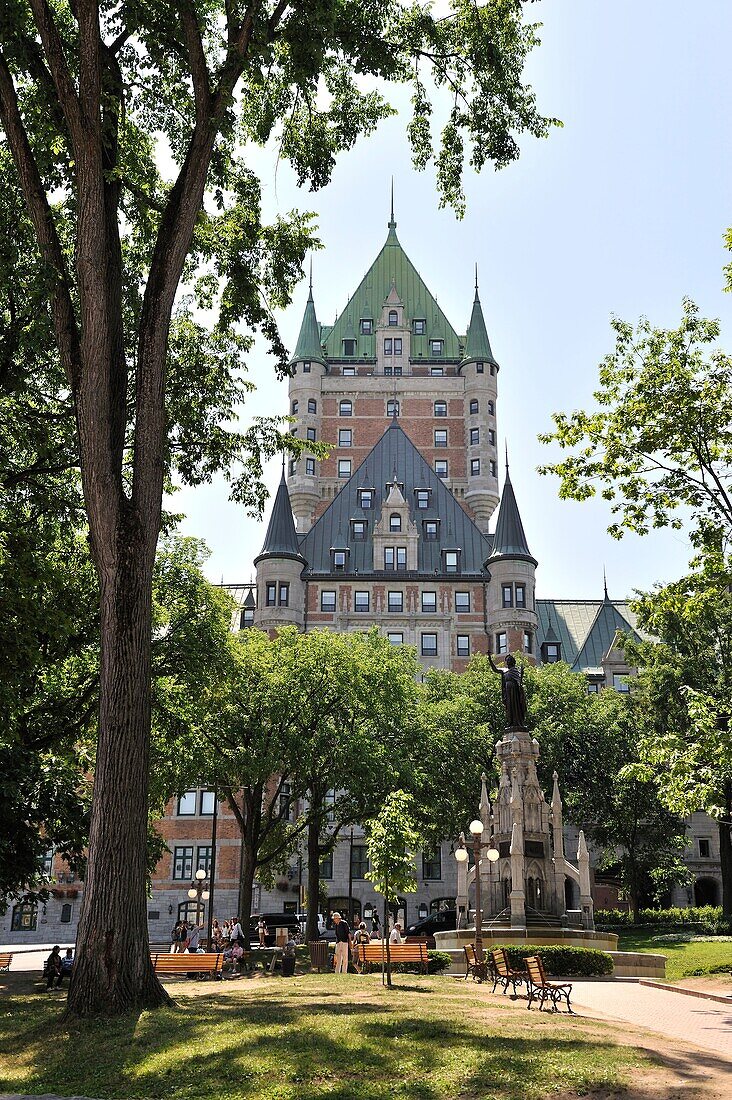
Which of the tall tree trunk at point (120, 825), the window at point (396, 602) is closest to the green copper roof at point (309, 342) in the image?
the window at point (396, 602)

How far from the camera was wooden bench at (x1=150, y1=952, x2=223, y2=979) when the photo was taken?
24.3 metres

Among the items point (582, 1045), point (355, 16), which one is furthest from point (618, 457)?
point (582, 1045)

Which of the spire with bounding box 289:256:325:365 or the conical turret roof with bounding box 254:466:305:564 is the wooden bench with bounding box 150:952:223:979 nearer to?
the conical turret roof with bounding box 254:466:305:564

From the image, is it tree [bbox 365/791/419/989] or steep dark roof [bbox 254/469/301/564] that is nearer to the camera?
tree [bbox 365/791/419/989]

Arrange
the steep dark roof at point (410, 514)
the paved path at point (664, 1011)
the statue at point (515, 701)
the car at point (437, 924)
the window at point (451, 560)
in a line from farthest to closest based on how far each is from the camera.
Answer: the steep dark roof at point (410, 514) → the window at point (451, 560) → the car at point (437, 924) → the statue at point (515, 701) → the paved path at point (664, 1011)

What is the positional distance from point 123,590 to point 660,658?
33.1m

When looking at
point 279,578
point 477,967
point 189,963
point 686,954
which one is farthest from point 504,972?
point 279,578

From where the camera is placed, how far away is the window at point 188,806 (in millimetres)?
58719

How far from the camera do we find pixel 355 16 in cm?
1694

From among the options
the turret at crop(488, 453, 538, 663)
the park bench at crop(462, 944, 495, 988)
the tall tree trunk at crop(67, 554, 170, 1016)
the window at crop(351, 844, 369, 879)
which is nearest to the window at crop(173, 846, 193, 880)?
the window at crop(351, 844, 369, 879)

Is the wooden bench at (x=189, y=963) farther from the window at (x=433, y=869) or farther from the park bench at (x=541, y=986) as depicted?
the window at (x=433, y=869)

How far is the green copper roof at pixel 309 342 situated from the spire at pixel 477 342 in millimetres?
11372

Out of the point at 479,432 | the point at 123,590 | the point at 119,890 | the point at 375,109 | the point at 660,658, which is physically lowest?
the point at 119,890

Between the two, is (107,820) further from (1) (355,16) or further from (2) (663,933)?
(2) (663,933)
